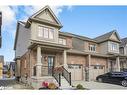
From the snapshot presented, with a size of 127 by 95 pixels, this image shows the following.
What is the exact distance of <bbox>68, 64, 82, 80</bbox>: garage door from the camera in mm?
23625

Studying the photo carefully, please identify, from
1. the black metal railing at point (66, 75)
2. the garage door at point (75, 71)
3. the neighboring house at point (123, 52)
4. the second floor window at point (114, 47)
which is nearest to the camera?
the black metal railing at point (66, 75)

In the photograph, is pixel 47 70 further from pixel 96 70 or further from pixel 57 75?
pixel 96 70

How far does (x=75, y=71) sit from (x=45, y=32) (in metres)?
6.19

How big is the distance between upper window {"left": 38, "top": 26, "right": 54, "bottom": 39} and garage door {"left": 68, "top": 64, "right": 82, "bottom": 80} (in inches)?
174

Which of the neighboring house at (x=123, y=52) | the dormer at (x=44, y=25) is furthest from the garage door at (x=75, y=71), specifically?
the neighboring house at (x=123, y=52)

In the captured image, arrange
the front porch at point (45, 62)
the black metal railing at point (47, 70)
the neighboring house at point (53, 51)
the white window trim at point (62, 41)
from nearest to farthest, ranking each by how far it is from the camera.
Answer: the front porch at point (45, 62)
the neighboring house at point (53, 51)
the black metal railing at point (47, 70)
the white window trim at point (62, 41)

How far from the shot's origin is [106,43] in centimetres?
2905

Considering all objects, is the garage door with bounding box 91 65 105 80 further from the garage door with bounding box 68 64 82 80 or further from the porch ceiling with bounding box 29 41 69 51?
the porch ceiling with bounding box 29 41 69 51

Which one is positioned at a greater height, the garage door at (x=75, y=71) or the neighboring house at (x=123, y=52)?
the neighboring house at (x=123, y=52)

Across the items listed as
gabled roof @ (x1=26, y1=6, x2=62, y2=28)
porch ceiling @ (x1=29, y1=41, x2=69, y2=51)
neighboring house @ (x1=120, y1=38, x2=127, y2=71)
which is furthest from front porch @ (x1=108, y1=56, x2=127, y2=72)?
porch ceiling @ (x1=29, y1=41, x2=69, y2=51)

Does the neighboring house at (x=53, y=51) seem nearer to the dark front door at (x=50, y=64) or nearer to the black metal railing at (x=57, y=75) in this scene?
the dark front door at (x=50, y=64)

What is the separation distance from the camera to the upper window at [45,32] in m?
20.7
